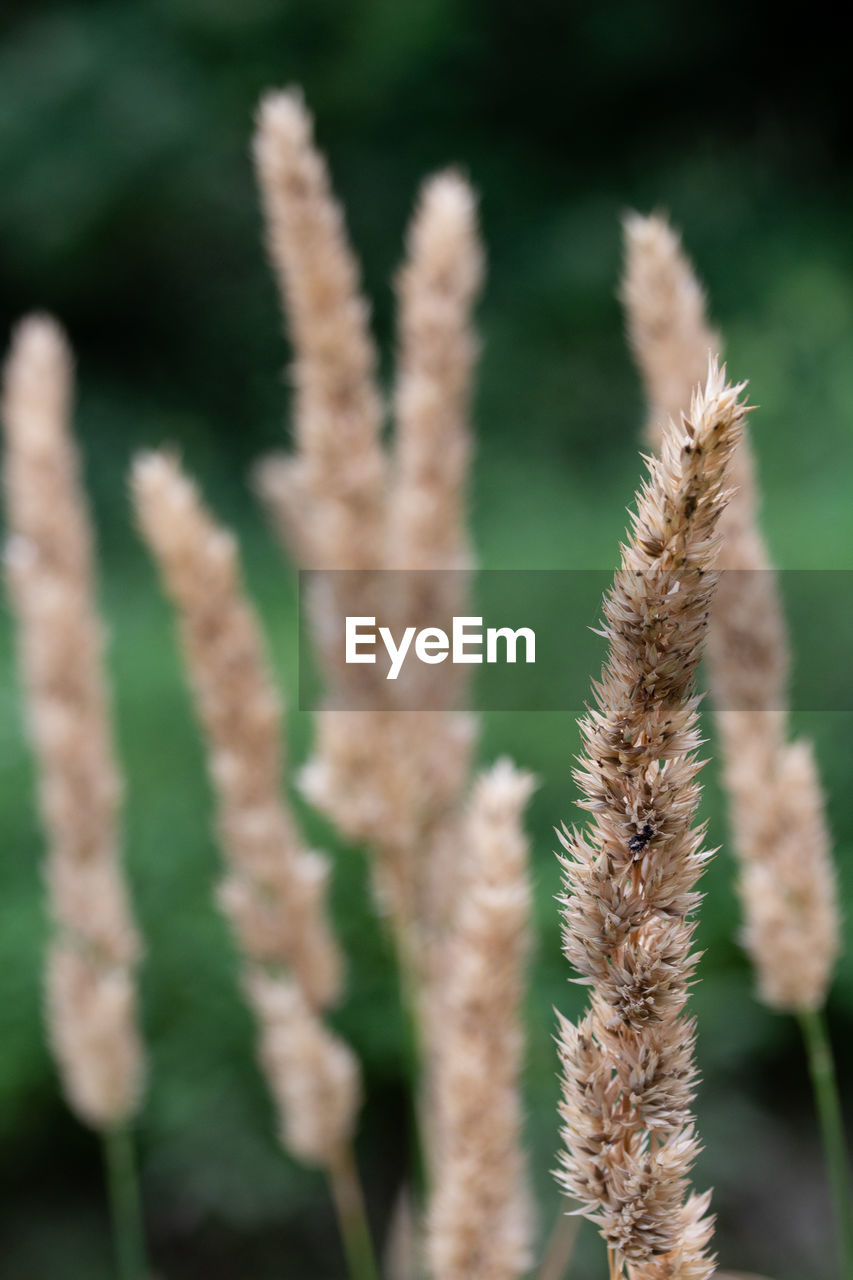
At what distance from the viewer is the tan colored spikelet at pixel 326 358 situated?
1.13 meters

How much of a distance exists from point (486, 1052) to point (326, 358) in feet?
2.11

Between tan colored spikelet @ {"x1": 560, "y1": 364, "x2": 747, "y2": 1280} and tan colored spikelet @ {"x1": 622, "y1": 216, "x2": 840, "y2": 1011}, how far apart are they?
0.56 metres

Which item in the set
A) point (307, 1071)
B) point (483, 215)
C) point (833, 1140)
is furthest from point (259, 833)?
point (483, 215)

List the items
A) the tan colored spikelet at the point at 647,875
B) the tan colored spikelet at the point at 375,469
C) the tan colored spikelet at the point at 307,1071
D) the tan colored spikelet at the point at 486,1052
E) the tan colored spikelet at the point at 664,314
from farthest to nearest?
the tan colored spikelet at the point at 307,1071
the tan colored spikelet at the point at 375,469
the tan colored spikelet at the point at 664,314
the tan colored spikelet at the point at 486,1052
the tan colored spikelet at the point at 647,875

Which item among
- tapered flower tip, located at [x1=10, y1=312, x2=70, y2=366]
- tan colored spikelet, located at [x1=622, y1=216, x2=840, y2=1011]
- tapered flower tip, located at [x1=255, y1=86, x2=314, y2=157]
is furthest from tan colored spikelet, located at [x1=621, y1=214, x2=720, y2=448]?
tapered flower tip, located at [x1=10, y1=312, x2=70, y2=366]

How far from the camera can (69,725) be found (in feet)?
4.49

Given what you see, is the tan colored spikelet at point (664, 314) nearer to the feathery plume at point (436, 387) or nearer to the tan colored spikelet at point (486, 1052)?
the feathery plume at point (436, 387)

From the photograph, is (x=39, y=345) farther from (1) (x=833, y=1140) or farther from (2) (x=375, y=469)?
(1) (x=833, y=1140)

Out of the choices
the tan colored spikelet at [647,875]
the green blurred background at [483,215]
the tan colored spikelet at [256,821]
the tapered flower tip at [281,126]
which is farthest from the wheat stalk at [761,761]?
the green blurred background at [483,215]

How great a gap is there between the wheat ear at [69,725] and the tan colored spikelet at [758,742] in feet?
2.03

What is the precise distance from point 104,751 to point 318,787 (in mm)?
286

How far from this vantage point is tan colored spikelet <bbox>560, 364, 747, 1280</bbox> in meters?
0.45

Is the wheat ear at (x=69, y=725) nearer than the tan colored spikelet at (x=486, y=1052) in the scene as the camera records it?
No

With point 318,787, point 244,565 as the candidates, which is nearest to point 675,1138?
point 318,787
